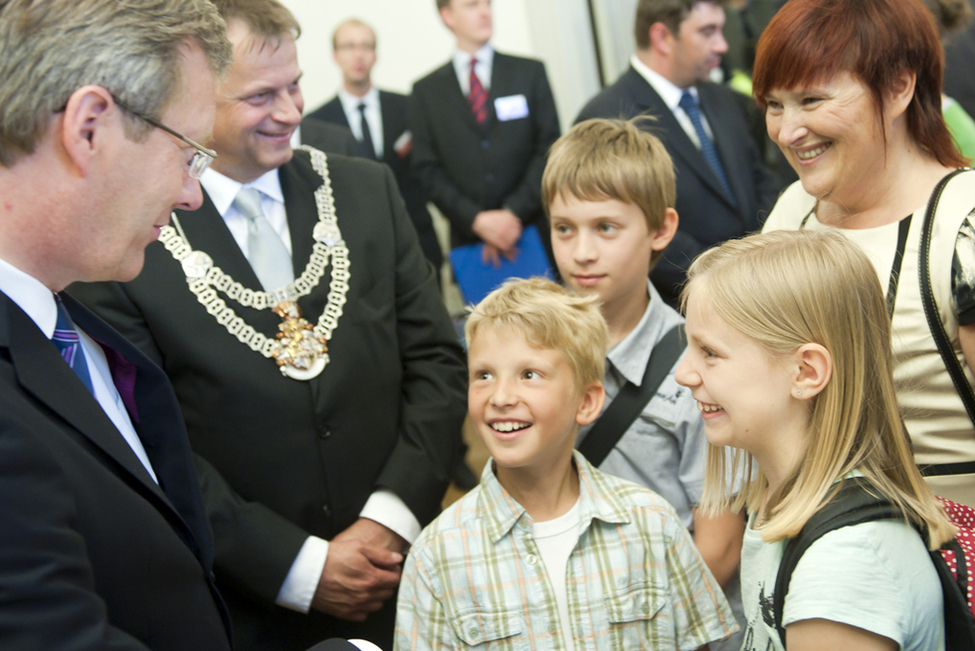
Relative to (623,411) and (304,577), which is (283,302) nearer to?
(304,577)

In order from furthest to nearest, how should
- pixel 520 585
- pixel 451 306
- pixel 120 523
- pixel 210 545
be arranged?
1. pixel 451 306
2. pixel 520 585
3. pixel 210 545
4. pixel 120 523

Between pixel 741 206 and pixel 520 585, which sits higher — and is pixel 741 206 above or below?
above

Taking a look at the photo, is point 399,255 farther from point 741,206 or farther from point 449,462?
point 741,206

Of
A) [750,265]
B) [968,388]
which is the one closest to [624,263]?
[750,265]

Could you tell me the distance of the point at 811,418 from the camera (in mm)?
1337

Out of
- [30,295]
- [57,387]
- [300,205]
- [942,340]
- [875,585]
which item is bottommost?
[875,585]

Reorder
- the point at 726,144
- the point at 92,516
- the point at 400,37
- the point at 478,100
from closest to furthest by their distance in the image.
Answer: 1. the point at 92,516
2. the point at 726,144
3. the point at 478,100
4. the point at 400,37

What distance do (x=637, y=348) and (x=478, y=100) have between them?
121 inches

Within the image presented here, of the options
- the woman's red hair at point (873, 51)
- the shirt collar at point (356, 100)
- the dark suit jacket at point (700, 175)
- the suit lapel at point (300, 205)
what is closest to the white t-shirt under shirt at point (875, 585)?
the woman's red hair at point (873, 51)

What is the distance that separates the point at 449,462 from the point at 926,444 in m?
0.98

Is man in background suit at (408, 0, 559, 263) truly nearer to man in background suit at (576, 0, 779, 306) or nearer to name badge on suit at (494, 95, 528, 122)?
name badge on suit at (494, 95, 528, 122)

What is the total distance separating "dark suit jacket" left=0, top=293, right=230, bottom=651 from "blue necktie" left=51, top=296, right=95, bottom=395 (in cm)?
8

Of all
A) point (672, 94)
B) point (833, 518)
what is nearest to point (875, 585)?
point (833, 518)

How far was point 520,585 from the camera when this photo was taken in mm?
1589
